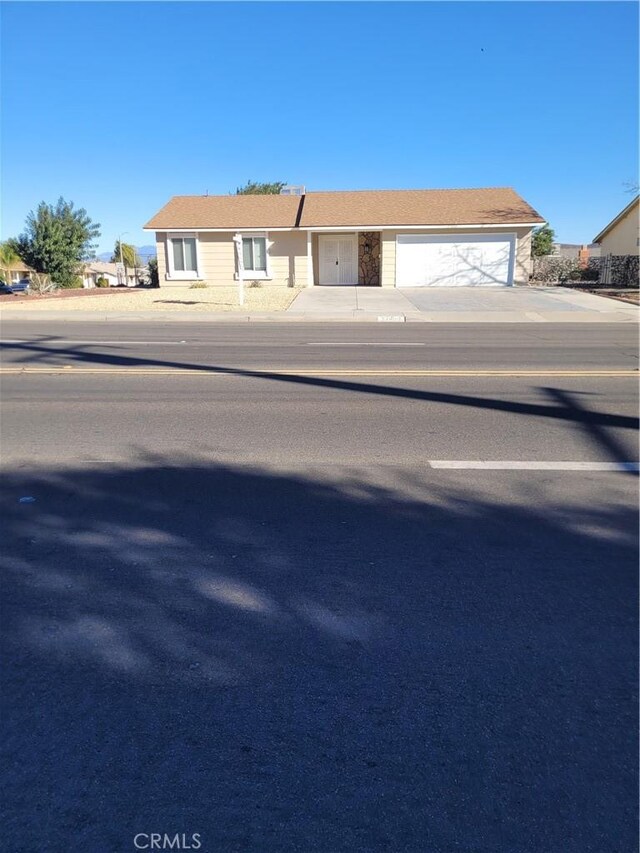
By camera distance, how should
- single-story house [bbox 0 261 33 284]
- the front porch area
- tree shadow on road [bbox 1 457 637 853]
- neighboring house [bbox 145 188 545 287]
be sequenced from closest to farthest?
tree shadow on road [bbox 1 457 637 853] → neighboring house [bbox 145 188 545 287] → the front porch area → single-story house [bbox 0 261 33 284]

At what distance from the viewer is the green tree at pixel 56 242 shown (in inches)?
1580

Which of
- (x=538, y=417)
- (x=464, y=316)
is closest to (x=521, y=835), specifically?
(x=538, y=417)

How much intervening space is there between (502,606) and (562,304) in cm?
2424

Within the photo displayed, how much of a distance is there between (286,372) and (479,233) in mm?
22631

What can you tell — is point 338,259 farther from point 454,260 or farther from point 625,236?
point 625,236

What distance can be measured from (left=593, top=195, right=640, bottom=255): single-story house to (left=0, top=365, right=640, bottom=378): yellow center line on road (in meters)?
29.0

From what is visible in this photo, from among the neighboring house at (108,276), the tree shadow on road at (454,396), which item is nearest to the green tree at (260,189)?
the neighboring house at (108,276)

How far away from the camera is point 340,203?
110 feet

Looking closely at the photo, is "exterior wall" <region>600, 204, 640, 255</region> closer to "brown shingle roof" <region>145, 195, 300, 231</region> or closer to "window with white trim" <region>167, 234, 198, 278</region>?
"brown shingle roof" <region>145, 195, 300, 231</region>

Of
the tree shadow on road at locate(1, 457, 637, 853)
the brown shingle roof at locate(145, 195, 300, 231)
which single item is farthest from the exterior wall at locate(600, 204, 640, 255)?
the tree shadow on road at locate(1, 457, 637, 853)

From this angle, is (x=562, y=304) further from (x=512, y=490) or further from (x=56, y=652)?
(x=56, y=652)

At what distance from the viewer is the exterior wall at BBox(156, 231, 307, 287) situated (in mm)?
32094

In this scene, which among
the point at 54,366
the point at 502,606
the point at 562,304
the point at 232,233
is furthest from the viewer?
the point at 232,233

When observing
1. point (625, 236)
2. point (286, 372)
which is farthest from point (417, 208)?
point (286, 372)
